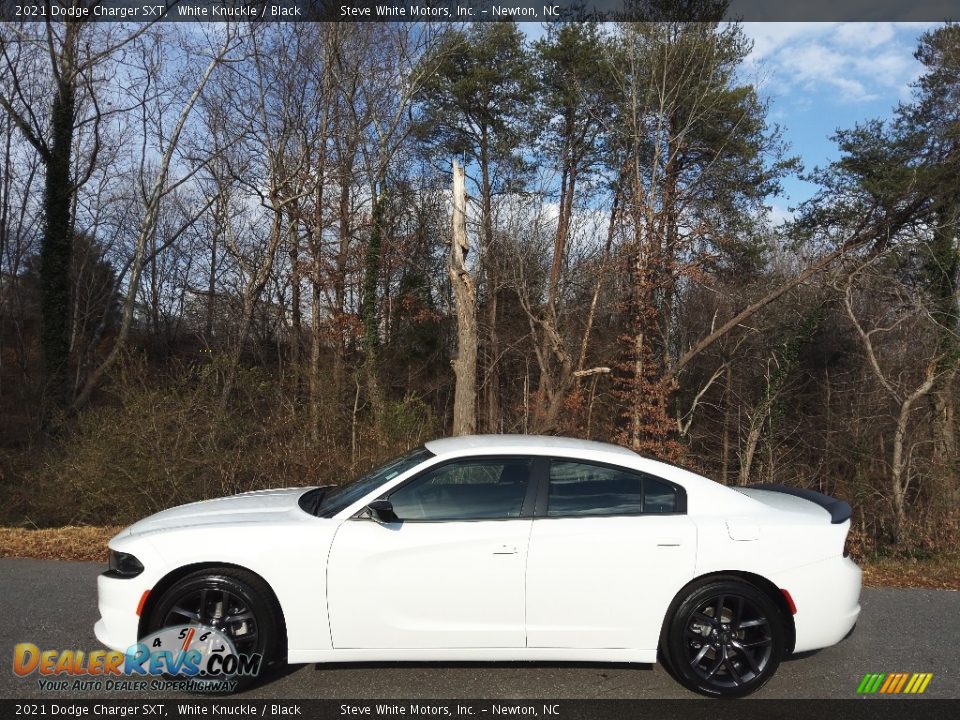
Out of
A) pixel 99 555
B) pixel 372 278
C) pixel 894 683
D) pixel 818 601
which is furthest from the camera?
pixel 372 278

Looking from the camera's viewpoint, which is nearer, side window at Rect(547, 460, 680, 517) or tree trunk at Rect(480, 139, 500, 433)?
side window at Rect(547, 460, 680, 517)

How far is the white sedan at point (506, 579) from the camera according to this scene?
414 centimetres

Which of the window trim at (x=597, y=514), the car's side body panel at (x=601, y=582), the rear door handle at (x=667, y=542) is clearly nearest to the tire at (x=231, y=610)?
the car's side body panel at (x=601, y=582)

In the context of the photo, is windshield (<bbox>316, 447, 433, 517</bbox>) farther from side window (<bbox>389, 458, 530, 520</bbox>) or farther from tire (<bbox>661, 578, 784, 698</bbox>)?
tire (<bbox>661, 578, 784, 698</bbox>)

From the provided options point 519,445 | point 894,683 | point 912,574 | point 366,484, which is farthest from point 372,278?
point 894,683

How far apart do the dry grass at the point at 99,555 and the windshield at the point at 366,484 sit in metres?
3.66

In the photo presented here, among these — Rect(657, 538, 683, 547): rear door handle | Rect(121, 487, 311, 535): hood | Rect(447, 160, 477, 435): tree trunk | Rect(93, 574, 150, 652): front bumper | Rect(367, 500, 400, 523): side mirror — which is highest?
Rect(447, 160, 477, 435): tree trunk

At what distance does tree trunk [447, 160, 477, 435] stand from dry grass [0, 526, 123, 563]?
23.6 feet

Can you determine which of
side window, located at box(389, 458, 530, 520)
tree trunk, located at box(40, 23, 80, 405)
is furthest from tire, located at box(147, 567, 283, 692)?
tree trunk, located at box(40, 23, 80, 405)

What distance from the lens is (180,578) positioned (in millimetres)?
4199

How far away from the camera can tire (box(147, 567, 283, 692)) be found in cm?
413

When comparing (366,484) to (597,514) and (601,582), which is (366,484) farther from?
(601,582)

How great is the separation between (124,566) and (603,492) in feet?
9.08

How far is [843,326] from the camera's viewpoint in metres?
22.2
